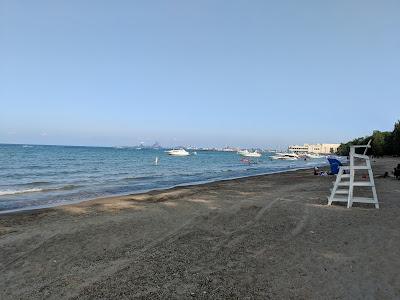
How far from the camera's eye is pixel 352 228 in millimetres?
9570

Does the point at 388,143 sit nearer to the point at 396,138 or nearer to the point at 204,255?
the point at 396,138

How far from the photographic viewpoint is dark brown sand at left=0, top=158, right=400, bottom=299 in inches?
212

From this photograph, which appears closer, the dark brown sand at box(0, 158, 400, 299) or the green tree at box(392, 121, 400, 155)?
the dark brown sand at box(0, 158, 400, 299)

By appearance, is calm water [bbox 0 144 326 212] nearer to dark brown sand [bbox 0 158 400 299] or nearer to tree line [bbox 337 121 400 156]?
dark brown sand [bbox 0 158 400 299]

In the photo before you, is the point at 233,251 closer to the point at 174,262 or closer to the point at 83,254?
the point at 174,262

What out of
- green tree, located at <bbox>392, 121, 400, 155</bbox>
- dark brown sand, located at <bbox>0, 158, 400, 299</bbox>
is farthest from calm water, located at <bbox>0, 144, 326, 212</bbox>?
green tree, located at <bbox>392, 121, 400, 155</bbox>

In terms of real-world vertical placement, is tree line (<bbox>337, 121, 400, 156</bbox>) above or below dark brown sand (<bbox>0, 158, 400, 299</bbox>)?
above

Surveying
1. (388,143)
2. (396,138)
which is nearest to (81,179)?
(396,138)

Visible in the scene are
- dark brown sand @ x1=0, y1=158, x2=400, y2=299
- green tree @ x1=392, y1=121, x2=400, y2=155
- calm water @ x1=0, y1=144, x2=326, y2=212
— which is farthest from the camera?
green tree @ x1=392, y1=121, x2=400, y2=155

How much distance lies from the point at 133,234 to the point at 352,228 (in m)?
5.54

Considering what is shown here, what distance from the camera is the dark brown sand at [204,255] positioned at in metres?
5.39

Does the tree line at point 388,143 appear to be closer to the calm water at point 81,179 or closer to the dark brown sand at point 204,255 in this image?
the calm water at point 81,179

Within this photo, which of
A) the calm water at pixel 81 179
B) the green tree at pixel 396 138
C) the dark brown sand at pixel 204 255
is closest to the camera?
the dark brown sand at pixel 204 255

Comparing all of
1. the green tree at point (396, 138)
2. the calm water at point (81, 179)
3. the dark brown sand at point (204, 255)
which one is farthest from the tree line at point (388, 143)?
the dark brown sand at point (204, 255)
